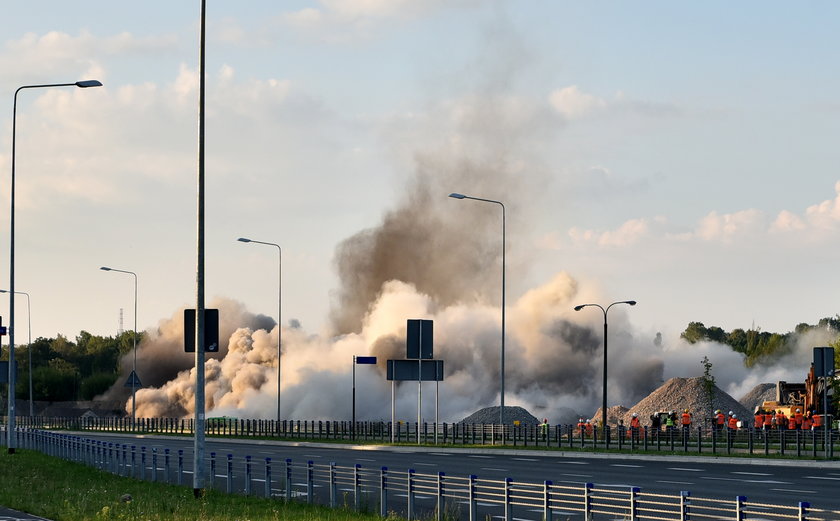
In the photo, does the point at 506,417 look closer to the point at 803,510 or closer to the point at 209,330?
the point at 209,330

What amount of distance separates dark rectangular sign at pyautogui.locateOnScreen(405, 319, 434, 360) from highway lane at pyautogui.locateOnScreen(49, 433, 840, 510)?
13.5 ft

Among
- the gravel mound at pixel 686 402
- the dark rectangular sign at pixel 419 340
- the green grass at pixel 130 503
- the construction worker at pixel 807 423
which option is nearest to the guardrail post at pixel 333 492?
the green grass at pixel 130 503

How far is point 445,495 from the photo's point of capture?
26766mm

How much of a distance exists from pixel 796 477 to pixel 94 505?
18.4m

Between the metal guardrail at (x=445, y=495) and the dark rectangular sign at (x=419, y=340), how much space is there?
10167 mm

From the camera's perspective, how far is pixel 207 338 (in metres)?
29.2

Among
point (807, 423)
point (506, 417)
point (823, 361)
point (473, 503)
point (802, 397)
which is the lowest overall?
point (506, 417)

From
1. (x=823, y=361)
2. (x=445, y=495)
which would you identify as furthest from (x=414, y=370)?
(x=445, y=495)

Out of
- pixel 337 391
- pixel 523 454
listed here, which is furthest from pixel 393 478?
pixel 337 391

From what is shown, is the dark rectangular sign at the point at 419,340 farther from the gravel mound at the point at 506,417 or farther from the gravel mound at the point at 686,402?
the gravel mound at the point at 506,417

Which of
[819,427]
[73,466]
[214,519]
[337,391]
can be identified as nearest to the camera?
[214,519]

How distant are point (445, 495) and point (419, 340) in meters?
30.8

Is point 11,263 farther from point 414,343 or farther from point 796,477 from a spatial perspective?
point 796,477

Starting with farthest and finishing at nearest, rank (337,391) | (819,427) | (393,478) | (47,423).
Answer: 1. (337,391)
2. (47,423)
3. (819,427)
4. (393,478)
